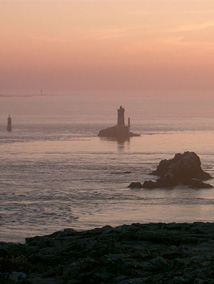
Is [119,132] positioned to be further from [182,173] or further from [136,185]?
[136,185]

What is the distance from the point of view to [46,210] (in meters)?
53.1

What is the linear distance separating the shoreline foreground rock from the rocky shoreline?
42.8 metres

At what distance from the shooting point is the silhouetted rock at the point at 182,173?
67.6m

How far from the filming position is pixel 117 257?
19.6 meters

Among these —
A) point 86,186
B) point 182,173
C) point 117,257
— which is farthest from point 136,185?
point 117,257

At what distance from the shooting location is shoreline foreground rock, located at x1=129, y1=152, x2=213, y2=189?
6750 cm

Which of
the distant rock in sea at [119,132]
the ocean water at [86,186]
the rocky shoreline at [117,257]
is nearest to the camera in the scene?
the rocky shoreline at [117,257]

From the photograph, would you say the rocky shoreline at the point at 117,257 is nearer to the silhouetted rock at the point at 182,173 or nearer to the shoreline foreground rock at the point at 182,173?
the shoreline foreground rock at the point at 182,173

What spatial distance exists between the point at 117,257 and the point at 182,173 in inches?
2051

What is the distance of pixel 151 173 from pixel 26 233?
112 ft

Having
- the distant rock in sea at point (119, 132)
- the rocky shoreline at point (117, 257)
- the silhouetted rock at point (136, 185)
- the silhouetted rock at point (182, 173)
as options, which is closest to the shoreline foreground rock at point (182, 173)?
the silhouetted rock at point (182, 173)

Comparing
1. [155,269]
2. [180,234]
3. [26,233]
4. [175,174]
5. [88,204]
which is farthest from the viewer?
[175,174]

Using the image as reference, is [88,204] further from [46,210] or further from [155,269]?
[155,269]

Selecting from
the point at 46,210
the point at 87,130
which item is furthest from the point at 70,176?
the point at 87,130
